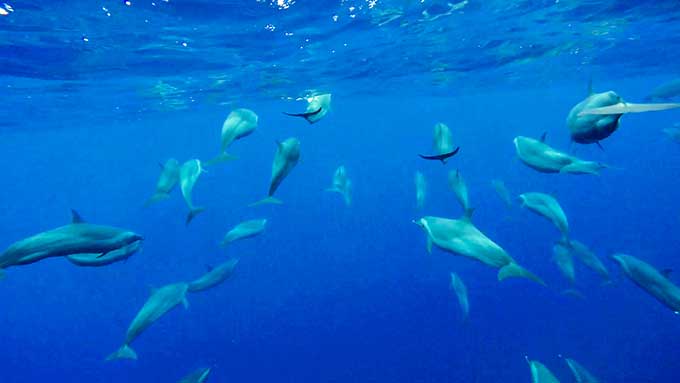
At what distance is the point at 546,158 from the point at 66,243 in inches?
196

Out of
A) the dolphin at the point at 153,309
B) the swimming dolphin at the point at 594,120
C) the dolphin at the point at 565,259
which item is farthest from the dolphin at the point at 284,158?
the dolphin at the point at 565,259

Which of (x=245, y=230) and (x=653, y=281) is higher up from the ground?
(x=245, y=230)

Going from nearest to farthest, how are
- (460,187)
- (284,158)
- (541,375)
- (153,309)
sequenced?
(284,158) < (541,375) < (460,187) < (153,309)

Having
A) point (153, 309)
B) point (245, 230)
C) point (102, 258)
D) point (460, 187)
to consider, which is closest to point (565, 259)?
point (460, 187)

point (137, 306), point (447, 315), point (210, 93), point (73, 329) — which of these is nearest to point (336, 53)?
point (210, 93)

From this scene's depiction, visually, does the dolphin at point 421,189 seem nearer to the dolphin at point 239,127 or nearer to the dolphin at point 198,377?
A: the dolphin at point 239,127

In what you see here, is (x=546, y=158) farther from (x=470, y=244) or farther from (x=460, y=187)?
(x=470, y=244)

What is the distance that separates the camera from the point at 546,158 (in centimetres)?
473

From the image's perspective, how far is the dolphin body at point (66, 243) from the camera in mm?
3721

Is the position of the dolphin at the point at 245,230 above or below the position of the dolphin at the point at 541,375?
above

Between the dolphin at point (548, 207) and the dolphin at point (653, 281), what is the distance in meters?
0.93

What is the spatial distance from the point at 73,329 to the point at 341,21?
104ft

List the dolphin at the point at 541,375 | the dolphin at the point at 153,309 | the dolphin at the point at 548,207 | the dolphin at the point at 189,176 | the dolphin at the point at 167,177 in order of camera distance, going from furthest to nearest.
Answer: the dolphin at the point at 167,177, the dolphin at the point at 189,176, the dolphin at the point at 153,309, the dolphin at the point at 548,207, the dolphin at the point at 541,375

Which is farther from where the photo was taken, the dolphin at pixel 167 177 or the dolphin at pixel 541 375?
the dolphin at pixel 167 177
